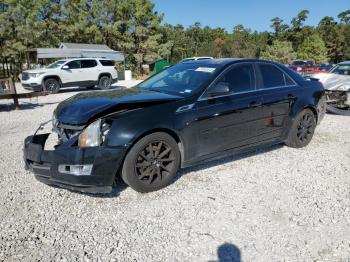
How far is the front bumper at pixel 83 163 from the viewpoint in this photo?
149 inches

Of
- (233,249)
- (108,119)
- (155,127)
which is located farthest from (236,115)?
(233,249)

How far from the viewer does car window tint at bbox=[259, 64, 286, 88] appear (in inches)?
218

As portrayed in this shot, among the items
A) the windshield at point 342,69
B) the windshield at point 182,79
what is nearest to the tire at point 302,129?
the windshield at point 182,79

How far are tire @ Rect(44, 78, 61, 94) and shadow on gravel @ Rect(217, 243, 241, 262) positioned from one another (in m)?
15.1

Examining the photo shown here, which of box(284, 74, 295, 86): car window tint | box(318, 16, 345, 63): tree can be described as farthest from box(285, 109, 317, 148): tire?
box(318, 16, 345, 63): tree

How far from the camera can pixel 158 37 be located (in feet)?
134

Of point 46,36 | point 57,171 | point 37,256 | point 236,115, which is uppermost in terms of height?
point 46,36

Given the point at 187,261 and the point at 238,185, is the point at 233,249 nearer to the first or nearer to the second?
the point at 187,261

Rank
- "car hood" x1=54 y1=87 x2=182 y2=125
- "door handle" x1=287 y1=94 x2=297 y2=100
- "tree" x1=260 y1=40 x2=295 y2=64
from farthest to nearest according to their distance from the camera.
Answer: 1. "tree" x1=260 y1=40 x2=295 y2=64
2. "door handle" x1=287 y1=94 x2=297 y2=100
3. "car hood" x1=54 y1=87 x2=182 y2=125

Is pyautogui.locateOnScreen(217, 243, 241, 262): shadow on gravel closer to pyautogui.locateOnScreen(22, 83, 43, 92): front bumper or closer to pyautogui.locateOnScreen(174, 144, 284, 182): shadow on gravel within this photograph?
pyautogui.locateOnScreen(174, 144, 284, 182): shadow on gravel

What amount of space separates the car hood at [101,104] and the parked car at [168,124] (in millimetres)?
12

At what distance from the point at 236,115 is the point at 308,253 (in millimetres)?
2308

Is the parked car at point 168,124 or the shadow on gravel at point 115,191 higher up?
the parked car at point 168,124

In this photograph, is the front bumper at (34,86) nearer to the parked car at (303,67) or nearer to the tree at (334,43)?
the parked car at (303,67)
